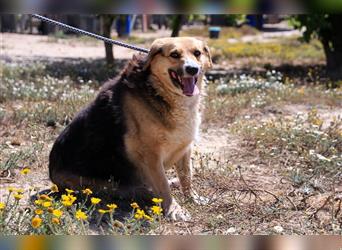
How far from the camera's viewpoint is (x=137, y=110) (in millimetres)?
4344

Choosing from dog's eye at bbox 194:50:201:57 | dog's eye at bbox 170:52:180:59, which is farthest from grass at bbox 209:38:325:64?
dog's eye at bbox 170:52:180:59

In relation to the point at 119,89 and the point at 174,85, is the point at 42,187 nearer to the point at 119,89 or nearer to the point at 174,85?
the point at 119,89

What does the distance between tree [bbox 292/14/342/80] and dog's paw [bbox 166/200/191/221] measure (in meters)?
9.68

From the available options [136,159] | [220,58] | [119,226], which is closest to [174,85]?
[136,159]

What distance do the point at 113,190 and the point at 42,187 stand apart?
30.5 inches

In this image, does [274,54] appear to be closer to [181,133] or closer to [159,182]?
[181,133]

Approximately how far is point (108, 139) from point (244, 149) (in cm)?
222

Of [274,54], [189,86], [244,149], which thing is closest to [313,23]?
[274,54]

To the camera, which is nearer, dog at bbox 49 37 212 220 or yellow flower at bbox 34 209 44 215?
yellow flower at bbox 34 209 44 215

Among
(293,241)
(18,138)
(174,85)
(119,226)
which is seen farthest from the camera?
(18,138)

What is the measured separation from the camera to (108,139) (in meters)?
4.43

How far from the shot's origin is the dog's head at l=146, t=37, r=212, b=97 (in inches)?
166

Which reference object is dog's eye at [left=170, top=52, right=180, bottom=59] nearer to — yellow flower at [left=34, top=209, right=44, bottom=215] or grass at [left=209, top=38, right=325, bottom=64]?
yellow flower at [left=34, top=209, right=44, bottom=215]

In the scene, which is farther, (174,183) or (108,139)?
(174,183)
